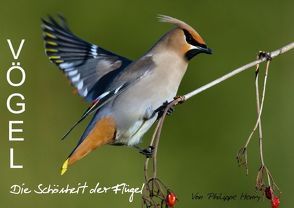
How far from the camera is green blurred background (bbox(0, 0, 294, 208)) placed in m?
5.86

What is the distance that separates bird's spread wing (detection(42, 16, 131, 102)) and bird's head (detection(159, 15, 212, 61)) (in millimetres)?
384

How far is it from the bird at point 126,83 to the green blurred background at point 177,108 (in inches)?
47.3

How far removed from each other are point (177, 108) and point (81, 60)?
156cm

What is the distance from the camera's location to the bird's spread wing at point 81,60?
466 centimetres

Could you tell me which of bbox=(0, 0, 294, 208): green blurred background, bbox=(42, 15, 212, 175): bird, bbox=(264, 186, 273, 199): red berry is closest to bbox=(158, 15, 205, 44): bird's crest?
bbox=(42, 15, 212, 175): bird

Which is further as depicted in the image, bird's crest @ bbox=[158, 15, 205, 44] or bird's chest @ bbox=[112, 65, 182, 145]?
bird's chest @ bbox=[112, 65, 182, 145]

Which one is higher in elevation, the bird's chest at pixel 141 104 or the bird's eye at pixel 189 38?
the bird's eye at pixel 189 38

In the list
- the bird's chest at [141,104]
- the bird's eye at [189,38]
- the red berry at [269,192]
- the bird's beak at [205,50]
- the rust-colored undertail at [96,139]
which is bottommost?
the red berry at [269,192]

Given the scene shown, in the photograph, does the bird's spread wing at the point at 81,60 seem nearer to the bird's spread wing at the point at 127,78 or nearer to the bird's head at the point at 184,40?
the bird's spread wing at the point at 127,78

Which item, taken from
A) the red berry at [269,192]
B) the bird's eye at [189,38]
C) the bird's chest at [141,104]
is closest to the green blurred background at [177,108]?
the bird's chest at [141,104]

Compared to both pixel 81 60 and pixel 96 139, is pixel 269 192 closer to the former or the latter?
pixel 96 139

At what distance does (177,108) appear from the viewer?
6266 mm

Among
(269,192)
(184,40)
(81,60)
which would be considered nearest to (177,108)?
(81,60)

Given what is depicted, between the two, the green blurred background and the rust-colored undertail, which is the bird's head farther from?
the green blurred background
